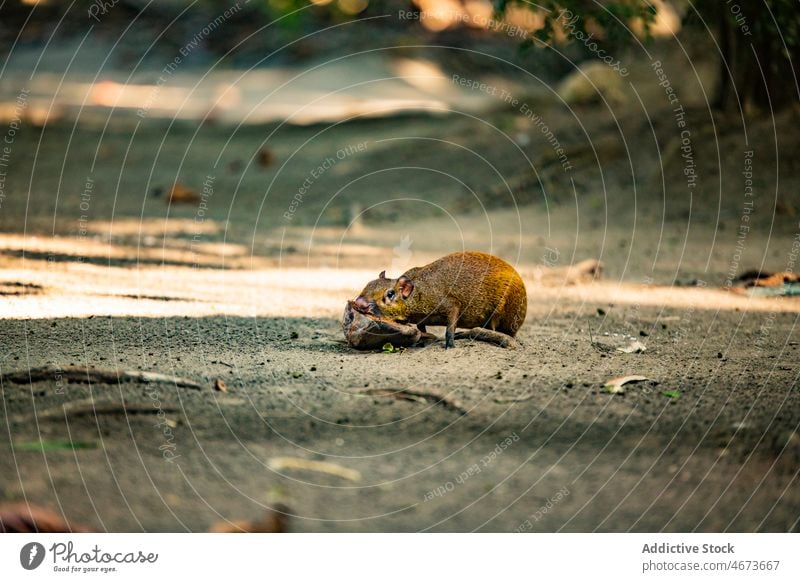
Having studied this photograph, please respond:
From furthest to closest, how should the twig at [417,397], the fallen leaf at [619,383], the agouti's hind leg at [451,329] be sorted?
1. the agouti's hind leg at [451,329]
2. the fallen leaf at [619,383]
3. the twig at [417,397]

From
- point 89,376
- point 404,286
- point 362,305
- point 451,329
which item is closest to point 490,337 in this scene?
point 451,329

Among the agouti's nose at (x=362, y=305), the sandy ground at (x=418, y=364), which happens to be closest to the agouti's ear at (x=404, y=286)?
the agouti's nose at (x=362, y=305)

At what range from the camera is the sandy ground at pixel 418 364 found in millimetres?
3939

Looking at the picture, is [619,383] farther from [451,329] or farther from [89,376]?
[89,376]

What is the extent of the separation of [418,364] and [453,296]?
0.57 m

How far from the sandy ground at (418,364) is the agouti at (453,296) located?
7.9 inches

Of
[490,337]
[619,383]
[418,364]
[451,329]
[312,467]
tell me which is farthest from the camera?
[490,337]

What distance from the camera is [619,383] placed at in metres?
5.20

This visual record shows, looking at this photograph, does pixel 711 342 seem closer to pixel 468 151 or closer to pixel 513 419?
pixel 513 419

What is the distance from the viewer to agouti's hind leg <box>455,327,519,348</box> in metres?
5.92

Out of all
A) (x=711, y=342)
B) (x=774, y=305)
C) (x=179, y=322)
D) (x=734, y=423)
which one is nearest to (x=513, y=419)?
(x=734, y=423)

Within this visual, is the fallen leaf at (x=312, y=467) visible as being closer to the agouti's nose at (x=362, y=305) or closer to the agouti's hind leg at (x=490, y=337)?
the agouti's nose at (x=362, y=305)

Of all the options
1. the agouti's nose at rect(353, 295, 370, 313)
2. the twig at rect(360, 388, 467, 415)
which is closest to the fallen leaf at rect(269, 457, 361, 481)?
the twig at rect(360, 388, 467, 415)

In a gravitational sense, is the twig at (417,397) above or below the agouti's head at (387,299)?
below
